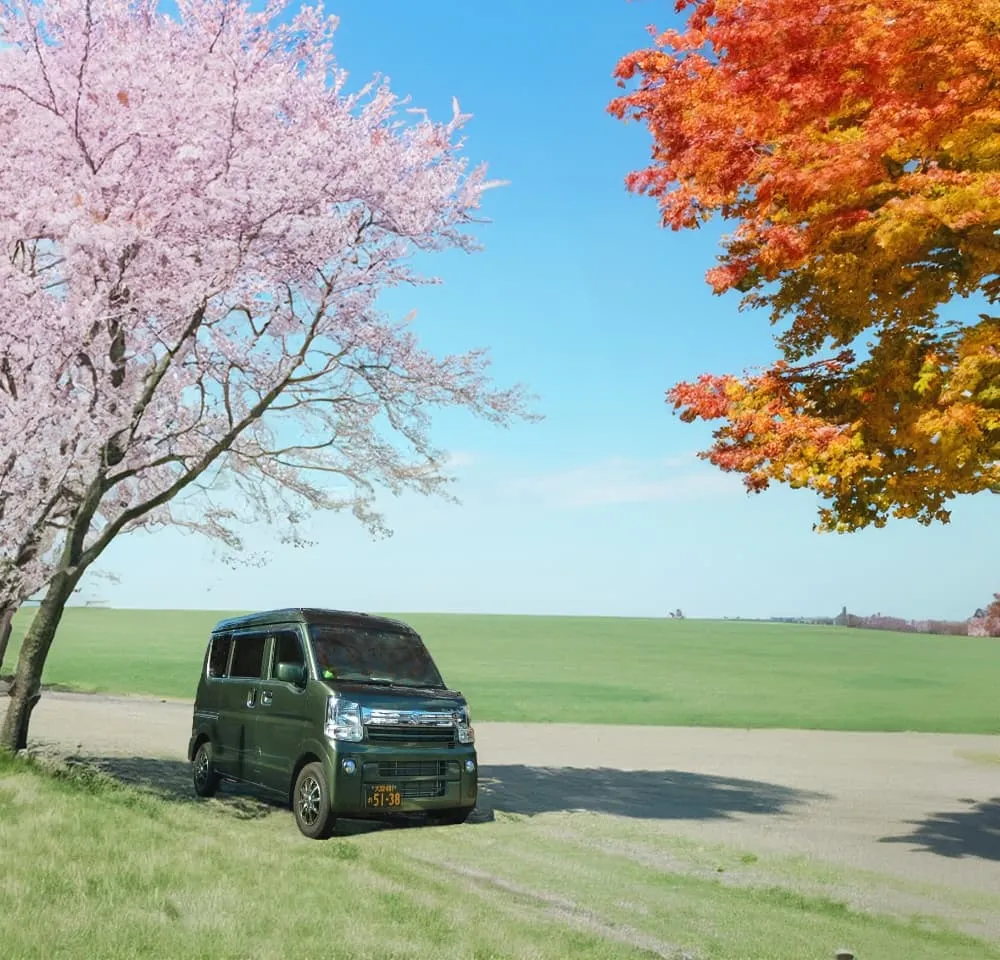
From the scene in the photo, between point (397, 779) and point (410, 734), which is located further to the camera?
point (410, 734)

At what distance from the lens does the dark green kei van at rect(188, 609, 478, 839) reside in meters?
11.8

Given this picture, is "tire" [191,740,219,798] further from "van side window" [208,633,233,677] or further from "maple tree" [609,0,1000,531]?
"maple tree" [609,0,1000,531]

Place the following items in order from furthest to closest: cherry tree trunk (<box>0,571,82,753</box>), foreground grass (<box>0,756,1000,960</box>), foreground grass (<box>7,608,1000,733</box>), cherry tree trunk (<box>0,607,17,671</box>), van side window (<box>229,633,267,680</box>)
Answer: foreground grass (<box>7,608,1000,733</box>)
cherry tree trunk (<box>0,607,17,671</box>)
cherry tree trunk (<box>0,571,82,753</box>)
van side window (<box>229,633,267,680</box>)
foreground grass (<box>0,756,1000,960</box>)

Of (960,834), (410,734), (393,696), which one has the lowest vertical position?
(960,834)

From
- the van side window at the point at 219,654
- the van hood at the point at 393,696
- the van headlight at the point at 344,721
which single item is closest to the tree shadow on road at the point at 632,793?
the van hood at the point at 393,696

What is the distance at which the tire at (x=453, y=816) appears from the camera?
1281 cm

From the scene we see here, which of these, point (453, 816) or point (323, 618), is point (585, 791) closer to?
point (453, 816)

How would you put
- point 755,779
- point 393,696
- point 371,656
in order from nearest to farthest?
point 393,696, point 371,656, point 755,779

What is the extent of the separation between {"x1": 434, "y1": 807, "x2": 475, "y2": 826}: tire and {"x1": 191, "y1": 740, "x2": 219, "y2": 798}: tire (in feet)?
12.8

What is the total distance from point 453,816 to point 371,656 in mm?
2276

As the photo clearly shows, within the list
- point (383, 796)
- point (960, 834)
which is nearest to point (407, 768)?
point (383, 796)

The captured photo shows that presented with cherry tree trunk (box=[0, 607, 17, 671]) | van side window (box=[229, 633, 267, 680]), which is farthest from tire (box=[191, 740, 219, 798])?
cherry tree trunk (box=[0, 607, 17, 671])

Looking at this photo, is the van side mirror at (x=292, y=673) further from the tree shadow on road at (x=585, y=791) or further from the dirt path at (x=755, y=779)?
the dirt path at (x=755, y=779)

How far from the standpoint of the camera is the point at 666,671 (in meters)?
49.7
